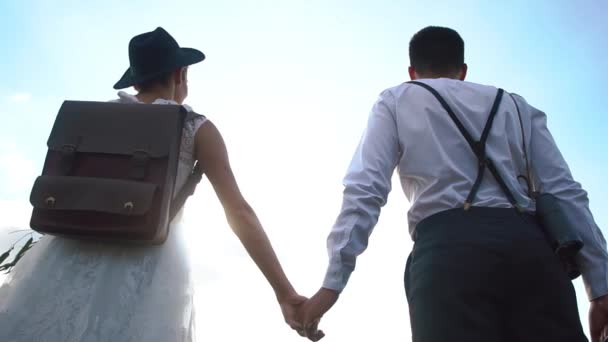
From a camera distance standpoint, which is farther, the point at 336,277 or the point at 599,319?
the point at 599,319

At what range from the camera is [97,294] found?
2307 millimetres

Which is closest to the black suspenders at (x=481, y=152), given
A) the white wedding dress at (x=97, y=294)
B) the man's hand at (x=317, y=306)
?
the man's hand at (x=317, y=306)

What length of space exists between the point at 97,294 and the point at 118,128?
30.9 inches

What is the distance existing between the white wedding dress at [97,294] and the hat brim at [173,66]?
96 centimetres

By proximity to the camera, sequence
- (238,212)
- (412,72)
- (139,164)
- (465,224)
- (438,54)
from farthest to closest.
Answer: (412,72)
(438,54)
(238,212)
(139,164)
(465,224)

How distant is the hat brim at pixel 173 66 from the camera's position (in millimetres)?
3029

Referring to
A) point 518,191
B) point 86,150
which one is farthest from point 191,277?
point 518,191

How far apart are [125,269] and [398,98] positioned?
1560 millimetres

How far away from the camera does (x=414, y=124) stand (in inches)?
110

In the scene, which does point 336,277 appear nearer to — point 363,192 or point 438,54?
point 363,192

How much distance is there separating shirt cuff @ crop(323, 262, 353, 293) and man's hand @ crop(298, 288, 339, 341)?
0.08ft

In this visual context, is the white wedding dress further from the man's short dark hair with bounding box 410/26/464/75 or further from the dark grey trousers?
the man's short dark hair with bounding box 410/26/464/75

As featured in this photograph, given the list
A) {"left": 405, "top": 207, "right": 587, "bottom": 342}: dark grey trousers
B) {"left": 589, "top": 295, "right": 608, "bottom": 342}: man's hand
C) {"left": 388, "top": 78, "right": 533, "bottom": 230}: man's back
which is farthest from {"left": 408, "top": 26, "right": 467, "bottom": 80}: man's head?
{"left": 589, "top": 295, "right": 608, "bottom": 342}: man's hand

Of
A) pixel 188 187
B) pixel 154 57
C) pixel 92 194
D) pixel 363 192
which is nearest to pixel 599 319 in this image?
pixel 363 192
